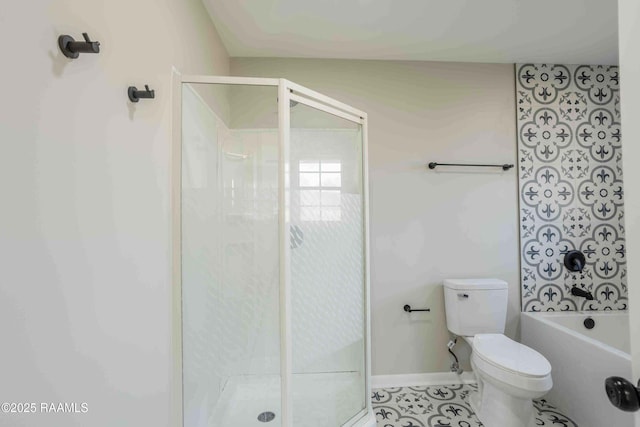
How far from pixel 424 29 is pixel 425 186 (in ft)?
3.47

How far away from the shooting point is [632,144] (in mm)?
559

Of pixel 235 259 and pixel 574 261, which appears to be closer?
pixel 235 259

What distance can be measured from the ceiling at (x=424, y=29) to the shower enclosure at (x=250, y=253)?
0.61 metres

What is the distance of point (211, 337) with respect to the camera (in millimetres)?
1262

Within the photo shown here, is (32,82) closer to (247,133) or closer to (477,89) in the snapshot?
(247,133)

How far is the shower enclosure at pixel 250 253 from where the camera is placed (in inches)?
46.8

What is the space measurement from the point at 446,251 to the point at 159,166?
1976 millimetres

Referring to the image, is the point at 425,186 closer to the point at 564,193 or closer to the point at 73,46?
the point at 564,193

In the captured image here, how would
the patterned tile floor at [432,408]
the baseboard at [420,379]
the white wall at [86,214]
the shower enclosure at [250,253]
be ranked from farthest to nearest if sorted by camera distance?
1. the baseboard at [420,379]
2. the patterned tile floor at [432,408]
3. the shower enclosure at [250,253]
4. the white wall at [86,214]

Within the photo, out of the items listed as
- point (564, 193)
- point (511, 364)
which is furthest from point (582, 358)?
point (564, 193)

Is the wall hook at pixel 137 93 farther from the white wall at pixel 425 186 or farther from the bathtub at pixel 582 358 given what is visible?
the bathtub at pixel 582 358

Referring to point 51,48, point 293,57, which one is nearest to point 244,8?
point 293,57

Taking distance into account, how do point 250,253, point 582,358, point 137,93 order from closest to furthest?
point 137,93, point 250,253, point 582,358

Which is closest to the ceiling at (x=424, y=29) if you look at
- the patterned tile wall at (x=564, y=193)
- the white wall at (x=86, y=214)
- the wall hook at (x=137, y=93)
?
Answer: the patterned tile wall at (x=564, y=193)
